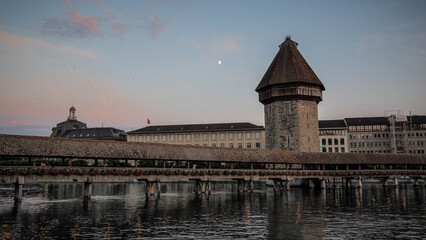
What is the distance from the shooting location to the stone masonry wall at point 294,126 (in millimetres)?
56656

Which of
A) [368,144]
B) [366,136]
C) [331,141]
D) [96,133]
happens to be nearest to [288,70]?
[331,141]

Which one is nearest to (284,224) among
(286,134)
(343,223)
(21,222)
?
(343,223)

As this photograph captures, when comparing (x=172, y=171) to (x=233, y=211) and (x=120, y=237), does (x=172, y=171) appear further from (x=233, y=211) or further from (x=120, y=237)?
(x=120, y=237)

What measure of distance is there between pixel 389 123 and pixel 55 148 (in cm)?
8722

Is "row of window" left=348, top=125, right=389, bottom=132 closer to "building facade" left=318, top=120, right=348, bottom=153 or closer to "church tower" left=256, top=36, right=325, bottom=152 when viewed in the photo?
"building facade" left=318, top=120, right=348, bottom=153

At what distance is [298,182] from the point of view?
58156 millimetres

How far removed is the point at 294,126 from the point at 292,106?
3.01 m

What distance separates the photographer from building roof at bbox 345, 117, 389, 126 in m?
98.5

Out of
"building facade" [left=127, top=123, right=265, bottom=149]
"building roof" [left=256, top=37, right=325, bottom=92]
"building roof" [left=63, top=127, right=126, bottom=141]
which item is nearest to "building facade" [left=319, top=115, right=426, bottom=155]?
"building facade" [left=127, top=123, right=265, bottom=149]

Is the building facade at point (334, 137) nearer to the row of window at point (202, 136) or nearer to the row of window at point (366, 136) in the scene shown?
the row of window at point (366, 136)

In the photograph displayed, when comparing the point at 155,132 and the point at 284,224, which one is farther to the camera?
the point at 155,132

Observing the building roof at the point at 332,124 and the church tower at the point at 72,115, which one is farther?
the church tower at the point at 72,115

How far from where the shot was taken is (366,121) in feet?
329

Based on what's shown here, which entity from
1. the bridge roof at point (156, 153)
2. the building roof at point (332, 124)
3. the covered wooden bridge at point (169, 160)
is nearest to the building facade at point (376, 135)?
the building roof at point (332, 124)
